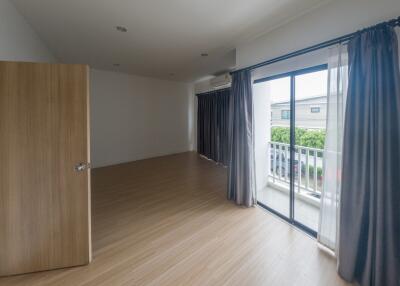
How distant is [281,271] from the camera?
168 centimetres

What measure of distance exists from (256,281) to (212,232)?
0.76 meters

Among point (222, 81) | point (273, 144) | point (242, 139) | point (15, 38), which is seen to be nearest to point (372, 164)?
point (242, 139)

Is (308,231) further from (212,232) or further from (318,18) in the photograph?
(318,18)

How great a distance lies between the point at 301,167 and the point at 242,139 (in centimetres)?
134

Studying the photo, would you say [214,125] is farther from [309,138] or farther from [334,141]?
[334,141]

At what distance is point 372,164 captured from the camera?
4.80 ft

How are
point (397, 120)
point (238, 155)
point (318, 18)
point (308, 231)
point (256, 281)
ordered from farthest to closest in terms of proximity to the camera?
point (238, 155)
point (308, 231)
point (318, 18)
point (256, 281)
point (397, 120)

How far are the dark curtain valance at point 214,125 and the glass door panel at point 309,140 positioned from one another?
6.82 ft

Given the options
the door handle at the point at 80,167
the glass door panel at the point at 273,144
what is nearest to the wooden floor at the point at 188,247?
the glass door panel at the point at 273,144

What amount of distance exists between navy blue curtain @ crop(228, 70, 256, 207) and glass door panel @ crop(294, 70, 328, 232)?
65cm

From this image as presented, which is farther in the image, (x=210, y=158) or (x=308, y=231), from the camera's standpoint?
(x=210, y=158)

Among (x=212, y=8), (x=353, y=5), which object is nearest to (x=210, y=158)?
(x=212, y=8)

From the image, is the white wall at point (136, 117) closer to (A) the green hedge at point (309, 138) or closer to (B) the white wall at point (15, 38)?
(B) the white wall at point (15, 38)

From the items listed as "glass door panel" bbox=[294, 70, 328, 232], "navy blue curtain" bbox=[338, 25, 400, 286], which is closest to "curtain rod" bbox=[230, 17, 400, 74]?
"navy blue curtain" bbox=[338, 25, 400, 286]
